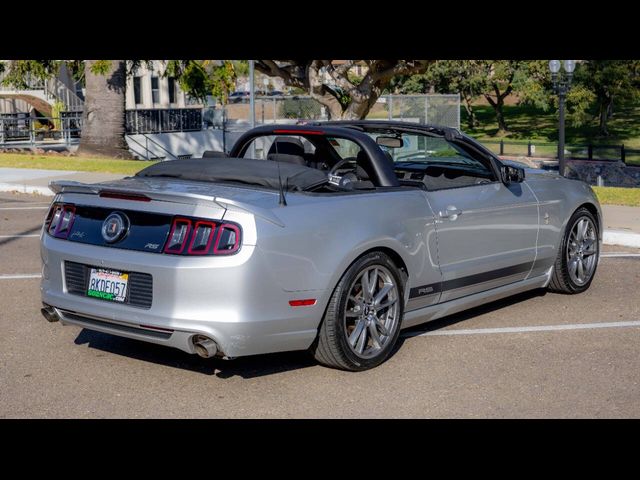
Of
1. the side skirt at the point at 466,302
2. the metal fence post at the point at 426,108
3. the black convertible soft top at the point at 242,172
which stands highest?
the metal fence post at the point at 426,108

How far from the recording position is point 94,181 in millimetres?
18719

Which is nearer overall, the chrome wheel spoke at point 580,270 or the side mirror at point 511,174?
the side mirror at point 511,174

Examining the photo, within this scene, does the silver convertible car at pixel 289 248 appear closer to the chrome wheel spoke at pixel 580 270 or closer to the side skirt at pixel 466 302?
the side skirt at pixel 466 302

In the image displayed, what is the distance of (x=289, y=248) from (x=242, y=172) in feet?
3.49

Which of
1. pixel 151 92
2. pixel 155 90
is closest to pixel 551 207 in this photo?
pixel 151 92

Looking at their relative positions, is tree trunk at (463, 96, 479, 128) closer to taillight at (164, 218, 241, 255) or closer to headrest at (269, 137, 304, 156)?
headrest at (269, 137, 304, 156)

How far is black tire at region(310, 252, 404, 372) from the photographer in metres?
5.90

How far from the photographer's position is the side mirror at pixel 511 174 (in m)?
7.54

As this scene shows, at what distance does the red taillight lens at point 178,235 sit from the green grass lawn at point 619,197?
11.2 meters

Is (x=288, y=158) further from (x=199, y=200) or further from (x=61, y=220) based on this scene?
(x=61, y=220)

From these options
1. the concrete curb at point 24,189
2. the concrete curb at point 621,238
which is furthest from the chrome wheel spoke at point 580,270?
the concrete curb at point 24,189
